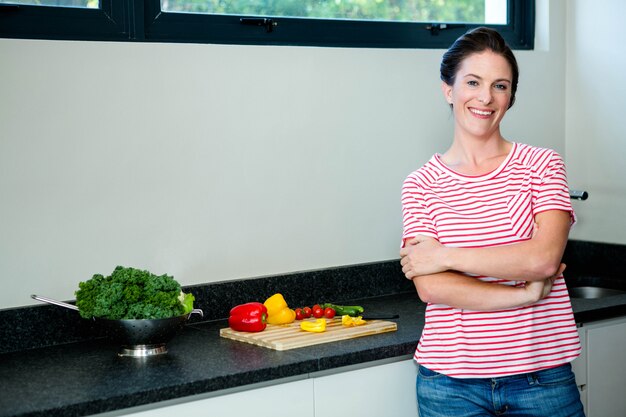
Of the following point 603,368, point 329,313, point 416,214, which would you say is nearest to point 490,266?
point 416,214

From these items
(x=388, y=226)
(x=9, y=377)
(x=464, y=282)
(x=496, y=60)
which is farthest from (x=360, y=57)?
(x=9, y=377)

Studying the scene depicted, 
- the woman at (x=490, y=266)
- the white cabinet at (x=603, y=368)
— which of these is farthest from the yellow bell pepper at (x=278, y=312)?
the white cabinet at (x=603, y=368)

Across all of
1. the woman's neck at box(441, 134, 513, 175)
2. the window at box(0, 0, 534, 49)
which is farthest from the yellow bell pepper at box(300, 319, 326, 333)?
the window at box(0, 0, 534, 49)

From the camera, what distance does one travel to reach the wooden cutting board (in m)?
2.36

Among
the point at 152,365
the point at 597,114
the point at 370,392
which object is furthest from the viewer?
the point at 597,114

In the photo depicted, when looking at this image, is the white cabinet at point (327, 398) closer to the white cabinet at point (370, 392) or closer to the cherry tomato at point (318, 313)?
the white cabinet at point (370, 392)

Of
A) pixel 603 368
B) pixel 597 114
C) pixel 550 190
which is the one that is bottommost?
pixel 603 368

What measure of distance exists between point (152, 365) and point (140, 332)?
102mm

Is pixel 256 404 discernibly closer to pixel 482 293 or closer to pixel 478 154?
pixel 482 293

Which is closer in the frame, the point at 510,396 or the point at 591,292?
the point at 510,396

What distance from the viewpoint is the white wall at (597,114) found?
133 inches

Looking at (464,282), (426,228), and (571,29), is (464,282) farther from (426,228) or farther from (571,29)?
(571,29)

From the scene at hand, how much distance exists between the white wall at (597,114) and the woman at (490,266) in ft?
4.25

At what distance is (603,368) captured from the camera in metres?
2.82
